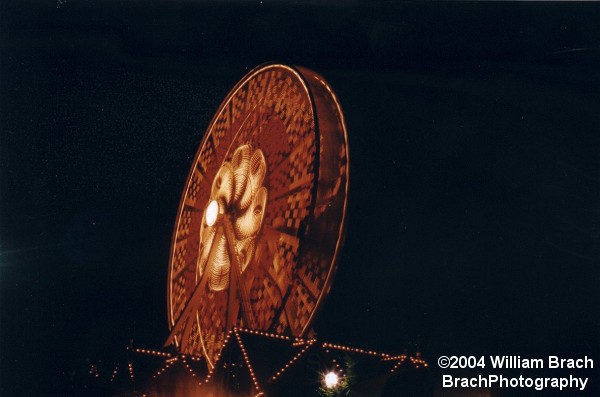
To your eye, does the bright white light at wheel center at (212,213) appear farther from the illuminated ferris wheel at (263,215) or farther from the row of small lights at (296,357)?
the row of small lights at (296,357)

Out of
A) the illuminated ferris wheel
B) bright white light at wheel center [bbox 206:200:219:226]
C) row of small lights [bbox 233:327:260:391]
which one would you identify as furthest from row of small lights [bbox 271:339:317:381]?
bright white light at wheel center [bbox 206:200:219:226]

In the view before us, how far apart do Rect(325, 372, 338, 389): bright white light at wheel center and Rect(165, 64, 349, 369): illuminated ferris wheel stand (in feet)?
1.15

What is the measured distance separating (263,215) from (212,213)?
67cm

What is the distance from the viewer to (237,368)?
3219 mm

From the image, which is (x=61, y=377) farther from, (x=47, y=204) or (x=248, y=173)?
(x=248, y=173)

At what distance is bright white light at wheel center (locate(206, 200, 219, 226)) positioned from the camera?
185 inches

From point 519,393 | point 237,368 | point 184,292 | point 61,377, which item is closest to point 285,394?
point 237,368

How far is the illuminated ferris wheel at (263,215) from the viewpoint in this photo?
348 cm

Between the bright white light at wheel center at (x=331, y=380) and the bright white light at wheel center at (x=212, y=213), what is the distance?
189 centimetres

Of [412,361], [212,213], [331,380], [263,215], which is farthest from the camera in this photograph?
[212,213]

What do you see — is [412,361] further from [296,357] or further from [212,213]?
[212,213]

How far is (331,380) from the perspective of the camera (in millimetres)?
3111

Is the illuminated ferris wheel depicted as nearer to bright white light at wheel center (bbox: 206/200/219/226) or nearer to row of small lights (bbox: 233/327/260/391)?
bright white light at wheel center (bbox: 206/200/219/226)

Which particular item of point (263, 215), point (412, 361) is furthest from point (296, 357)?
point (263, 215)
